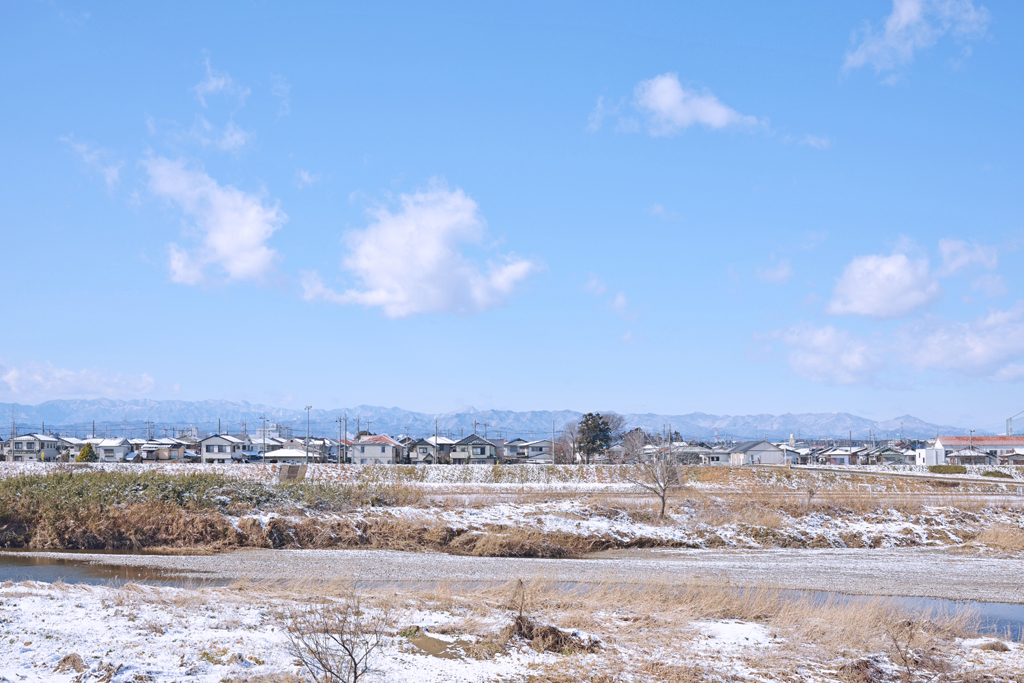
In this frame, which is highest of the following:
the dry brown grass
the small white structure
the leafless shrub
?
the leafless shrub

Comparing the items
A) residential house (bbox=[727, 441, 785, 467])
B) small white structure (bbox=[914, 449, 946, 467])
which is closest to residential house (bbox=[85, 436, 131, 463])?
residential house (bbox=[727, 441, 785, 467])

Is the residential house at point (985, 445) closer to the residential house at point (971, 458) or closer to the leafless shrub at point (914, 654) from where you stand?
the residential house at point (971, 458)

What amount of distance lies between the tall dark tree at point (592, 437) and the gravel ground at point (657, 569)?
62.0 meters

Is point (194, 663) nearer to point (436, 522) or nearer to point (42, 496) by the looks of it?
point (436, 522)

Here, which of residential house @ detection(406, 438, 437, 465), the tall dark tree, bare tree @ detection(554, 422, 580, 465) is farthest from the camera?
residential house @ detection(406, 438, 437, 465)

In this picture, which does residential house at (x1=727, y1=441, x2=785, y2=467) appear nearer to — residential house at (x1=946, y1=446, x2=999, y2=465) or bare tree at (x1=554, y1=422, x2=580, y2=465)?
bare tree at (x1=554, y1=422, x2=580, y2=465)

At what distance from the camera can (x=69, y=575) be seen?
73.8 feet

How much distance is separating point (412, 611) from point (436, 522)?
18.6 m

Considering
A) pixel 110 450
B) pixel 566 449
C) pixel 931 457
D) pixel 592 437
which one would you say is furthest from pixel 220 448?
pixel 931 457

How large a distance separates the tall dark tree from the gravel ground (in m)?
62.0

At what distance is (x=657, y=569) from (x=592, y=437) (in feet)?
226

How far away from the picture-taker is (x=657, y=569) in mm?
25969

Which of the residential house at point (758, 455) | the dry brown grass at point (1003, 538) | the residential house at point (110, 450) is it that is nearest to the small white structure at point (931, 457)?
the residential house at point (758, 455)

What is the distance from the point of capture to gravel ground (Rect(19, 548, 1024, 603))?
23156mm
